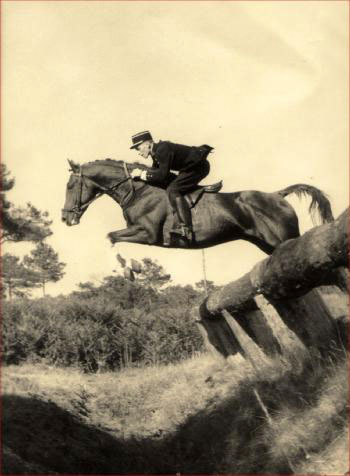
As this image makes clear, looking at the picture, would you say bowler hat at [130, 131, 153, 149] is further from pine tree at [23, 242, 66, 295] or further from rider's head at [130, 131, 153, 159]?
pine tree at [23, 242, 66, 295]

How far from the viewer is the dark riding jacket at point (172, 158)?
791 centimetres

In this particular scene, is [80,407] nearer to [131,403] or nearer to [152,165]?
[131,403]

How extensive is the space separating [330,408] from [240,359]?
4.11 m

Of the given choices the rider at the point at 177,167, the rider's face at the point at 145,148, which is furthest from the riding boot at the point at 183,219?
the rider's face at the point at 145,148

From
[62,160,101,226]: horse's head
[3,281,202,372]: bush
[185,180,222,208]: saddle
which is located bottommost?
[3,281,202,372]: bush

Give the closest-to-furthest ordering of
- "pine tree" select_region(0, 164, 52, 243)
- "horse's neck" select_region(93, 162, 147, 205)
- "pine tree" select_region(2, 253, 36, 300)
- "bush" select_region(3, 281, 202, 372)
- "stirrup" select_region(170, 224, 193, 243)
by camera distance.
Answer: "stirrup" select_region(170, 224, 193, 243)
"horse's neck" select_region(93, 162, 147, 205)
"bush" select_region(3, 281, 202, 372)
"pine tree" select_region(0, 164, 52, 243)
"pine tree" select_region(2, 253, 36, 300)

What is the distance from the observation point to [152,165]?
8.40 metres

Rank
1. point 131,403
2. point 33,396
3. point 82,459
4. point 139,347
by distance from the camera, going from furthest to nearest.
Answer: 1. point 139,347
2. point 131,403
3. point 33,396
4. point 82,459

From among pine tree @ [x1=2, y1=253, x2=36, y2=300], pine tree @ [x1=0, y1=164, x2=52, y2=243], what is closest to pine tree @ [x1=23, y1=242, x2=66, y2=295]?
pine tree @ [x1=2, y1=253, x2=36, y2=300]

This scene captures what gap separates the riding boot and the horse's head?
145 cm

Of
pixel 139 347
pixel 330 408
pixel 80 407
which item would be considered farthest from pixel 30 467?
pixel 139 347

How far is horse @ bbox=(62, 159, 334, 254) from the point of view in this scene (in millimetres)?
8203

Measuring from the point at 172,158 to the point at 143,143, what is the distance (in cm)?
45

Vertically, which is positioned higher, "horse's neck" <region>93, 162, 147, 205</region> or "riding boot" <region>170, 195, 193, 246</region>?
"horse's neck" <region>93, 162, 147, 205</region>
